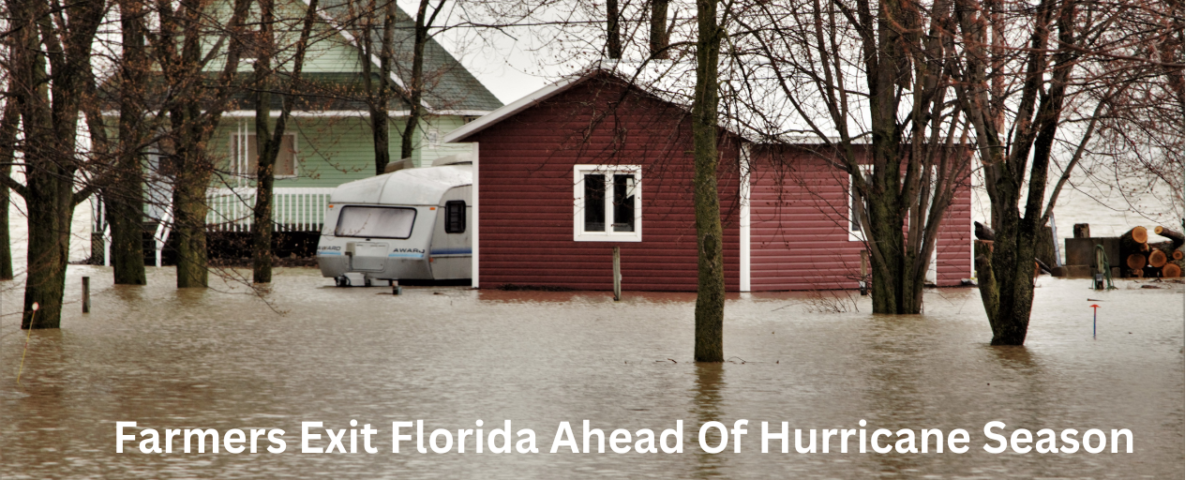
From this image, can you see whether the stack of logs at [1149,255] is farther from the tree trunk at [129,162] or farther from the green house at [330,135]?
the tree trunk at [129,162]

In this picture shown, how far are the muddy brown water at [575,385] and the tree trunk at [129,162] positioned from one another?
169 centimetres

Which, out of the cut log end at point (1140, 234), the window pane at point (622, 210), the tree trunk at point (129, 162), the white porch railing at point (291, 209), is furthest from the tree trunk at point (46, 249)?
the cut log end at point (1140, 234)

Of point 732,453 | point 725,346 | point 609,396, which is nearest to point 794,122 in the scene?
point 725,346

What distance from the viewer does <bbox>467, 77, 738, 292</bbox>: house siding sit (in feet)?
89.6

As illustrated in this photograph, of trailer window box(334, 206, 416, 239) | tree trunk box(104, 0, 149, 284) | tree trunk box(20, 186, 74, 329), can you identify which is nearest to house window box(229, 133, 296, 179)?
tree trunk box(104, 0, 149, 284)

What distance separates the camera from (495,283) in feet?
92.6

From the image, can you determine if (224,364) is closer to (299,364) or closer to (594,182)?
(299,364)

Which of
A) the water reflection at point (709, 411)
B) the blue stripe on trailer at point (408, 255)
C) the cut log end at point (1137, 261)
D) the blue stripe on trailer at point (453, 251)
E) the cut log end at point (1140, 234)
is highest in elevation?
the cut log end at point (1140, 234)

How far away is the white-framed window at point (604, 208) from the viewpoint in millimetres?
27719

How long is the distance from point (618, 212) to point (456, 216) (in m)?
3.76

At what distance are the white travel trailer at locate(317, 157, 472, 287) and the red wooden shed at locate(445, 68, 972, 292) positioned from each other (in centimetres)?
122

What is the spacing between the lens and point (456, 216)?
2944cm

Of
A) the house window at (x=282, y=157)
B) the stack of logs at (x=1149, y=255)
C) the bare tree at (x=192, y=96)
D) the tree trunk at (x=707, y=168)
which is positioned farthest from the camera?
the house window at (x=282, y=157)

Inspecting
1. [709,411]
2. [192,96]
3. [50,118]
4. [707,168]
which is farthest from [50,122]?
[709,411]
